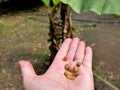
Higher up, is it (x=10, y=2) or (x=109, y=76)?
(x=109, y=76)

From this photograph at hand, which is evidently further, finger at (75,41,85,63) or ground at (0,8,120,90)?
ground at (0,8,120,90)

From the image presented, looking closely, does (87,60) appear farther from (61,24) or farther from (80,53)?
(61,24)

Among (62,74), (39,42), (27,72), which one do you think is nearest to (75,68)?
(62,74)

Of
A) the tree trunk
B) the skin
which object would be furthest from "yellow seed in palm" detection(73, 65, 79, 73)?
the tree trunk

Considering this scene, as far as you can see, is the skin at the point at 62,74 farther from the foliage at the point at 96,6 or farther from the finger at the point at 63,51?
the foliage at the point at 96,6

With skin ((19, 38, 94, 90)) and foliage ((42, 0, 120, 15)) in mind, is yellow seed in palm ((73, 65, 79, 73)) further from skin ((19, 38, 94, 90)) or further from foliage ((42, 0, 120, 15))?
foliage ((42, 0, 120, 15))

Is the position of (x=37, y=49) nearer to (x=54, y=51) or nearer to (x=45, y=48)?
(x=45, y=48)

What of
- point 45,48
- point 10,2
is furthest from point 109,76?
point 10,2
